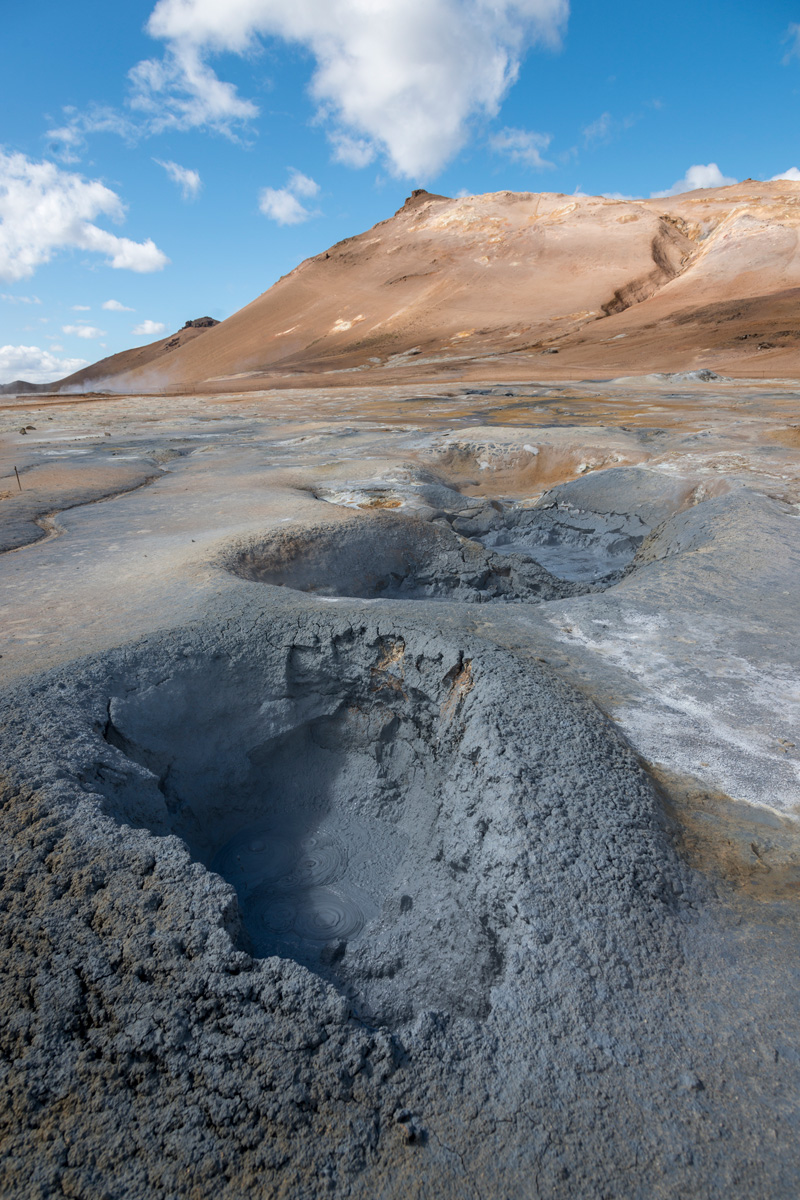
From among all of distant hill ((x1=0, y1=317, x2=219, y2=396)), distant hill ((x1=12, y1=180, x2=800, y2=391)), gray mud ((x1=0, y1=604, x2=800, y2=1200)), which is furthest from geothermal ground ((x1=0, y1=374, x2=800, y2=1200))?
distant hill ((x1=0, y1=317, x2=219, y2=396))

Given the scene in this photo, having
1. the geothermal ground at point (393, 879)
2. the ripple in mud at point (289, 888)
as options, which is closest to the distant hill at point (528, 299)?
the geothermal ground at point (393, 879)

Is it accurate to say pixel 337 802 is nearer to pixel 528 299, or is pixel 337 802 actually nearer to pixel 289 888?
pixel 289 888

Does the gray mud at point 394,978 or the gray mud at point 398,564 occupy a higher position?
the gray mud at point 394,978

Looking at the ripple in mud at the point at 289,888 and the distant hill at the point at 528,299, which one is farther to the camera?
the distant hill at the point at 528,299

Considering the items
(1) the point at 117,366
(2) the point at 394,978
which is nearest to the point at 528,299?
(1) the point at 117,366

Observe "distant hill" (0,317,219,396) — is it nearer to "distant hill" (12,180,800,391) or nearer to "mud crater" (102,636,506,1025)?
"distant hill" (12,180,800,391)

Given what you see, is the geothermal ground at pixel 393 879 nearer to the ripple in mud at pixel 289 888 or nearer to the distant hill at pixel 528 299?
the ripple in mud at pixel 289 888
